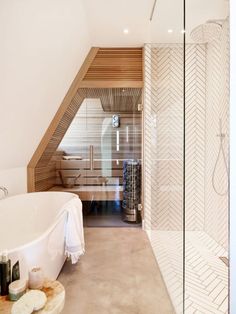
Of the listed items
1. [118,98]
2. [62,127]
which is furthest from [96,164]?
[118,98]

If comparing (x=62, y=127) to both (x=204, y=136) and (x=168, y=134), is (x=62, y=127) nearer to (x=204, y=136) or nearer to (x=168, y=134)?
(x=168, y=134)

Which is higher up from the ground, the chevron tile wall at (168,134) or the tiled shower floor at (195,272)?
the chevron tile wall at (168,134)

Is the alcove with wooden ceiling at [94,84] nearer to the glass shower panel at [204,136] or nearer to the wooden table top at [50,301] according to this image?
the glass shower panel at [204,136]

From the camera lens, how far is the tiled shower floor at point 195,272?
6.68ft

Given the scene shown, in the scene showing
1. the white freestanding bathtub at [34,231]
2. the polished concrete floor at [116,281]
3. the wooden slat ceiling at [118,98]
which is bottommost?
the polished concrete floor at [116,281]

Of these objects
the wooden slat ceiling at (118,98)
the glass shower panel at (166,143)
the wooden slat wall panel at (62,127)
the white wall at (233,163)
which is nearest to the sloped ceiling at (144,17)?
the glass shower panel at (166,143)

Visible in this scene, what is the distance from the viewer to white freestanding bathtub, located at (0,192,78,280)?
6.17 ft

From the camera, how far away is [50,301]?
119cm

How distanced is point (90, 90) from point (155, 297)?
10.4 ft

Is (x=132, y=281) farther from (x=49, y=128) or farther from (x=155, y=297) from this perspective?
(x=49, y=128)

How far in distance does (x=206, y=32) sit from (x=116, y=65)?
1473 millimetres

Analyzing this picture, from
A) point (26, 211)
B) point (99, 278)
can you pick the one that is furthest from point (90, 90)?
point (99, 278)

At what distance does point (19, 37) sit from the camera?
1.98 meters

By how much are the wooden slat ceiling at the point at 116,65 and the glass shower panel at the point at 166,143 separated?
203mm
